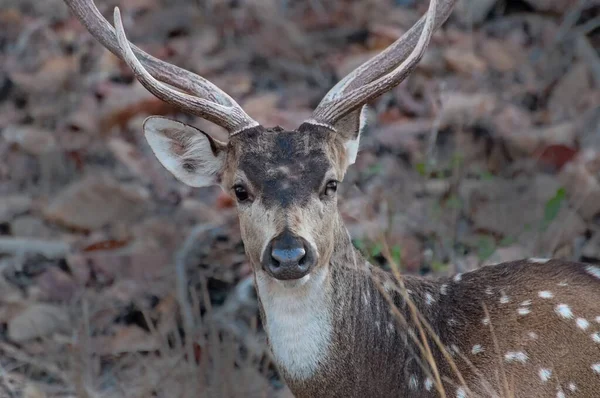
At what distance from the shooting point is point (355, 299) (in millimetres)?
5602

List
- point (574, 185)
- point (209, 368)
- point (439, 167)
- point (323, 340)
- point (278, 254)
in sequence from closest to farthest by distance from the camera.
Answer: point (278, 254) → point (323, 340) → point (209, 368) → point (574, 185) → point (439, 167)

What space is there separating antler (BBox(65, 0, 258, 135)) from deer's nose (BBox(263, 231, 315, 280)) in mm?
773

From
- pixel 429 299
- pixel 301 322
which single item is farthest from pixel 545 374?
pixel 301 322

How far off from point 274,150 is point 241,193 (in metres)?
0.26

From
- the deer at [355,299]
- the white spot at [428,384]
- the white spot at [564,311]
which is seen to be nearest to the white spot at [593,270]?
the deer at [355,299]

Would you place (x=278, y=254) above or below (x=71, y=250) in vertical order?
below

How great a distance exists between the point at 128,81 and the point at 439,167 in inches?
162

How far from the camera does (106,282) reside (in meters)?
8.66

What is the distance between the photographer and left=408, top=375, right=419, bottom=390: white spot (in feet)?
18.0

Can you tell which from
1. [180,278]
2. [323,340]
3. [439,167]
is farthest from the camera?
[439,167]

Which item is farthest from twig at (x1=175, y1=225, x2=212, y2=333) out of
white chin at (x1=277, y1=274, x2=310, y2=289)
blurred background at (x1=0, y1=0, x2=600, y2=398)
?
white chin at (x1=277, y1=274, x2=310, y2=289)

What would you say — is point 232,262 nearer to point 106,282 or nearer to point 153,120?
point 106,282

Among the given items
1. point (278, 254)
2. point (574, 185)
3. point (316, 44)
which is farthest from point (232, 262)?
point (316, 44)

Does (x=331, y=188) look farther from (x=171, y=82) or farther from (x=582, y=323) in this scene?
(x=582, y=323)
